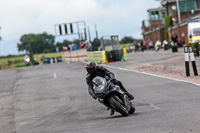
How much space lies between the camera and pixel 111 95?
370 inches

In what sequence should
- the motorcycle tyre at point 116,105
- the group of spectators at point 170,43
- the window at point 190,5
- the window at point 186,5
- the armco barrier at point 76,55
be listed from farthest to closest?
1. the window at point 190,5
2. the window at point 186,5
3. the armco barrier at point 76,55
4. the group of spectators at point 170,43
5. the motorcycle tyre at point 116,105

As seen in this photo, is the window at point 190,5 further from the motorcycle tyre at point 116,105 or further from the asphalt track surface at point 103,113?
the motorcycle tyre at point 116,105

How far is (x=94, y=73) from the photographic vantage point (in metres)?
10.1

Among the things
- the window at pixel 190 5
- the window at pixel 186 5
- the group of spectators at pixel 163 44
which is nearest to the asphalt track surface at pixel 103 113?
the group of spectators at pixel 163 44

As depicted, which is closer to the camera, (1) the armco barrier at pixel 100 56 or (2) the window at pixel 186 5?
(1) the armco barrier at pixel 100 56

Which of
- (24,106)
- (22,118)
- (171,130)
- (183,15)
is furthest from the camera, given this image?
(183,15)

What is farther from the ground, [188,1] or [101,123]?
[188,1]

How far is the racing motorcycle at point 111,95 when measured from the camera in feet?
30.4

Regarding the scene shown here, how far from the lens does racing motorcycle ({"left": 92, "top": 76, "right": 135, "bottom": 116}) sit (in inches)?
364

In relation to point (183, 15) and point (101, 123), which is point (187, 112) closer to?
point (101, 123)

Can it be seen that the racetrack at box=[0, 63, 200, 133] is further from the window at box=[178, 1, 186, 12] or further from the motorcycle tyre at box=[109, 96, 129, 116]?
the window at box=[178, 1, 186, 12]

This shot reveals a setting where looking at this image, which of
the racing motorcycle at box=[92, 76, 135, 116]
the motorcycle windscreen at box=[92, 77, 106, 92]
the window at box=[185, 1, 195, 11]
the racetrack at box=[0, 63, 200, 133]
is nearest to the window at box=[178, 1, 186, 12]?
the window at box=[185, 1, 195, 11]

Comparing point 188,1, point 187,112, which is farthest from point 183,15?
point 187,112

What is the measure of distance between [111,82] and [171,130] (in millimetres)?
2969
